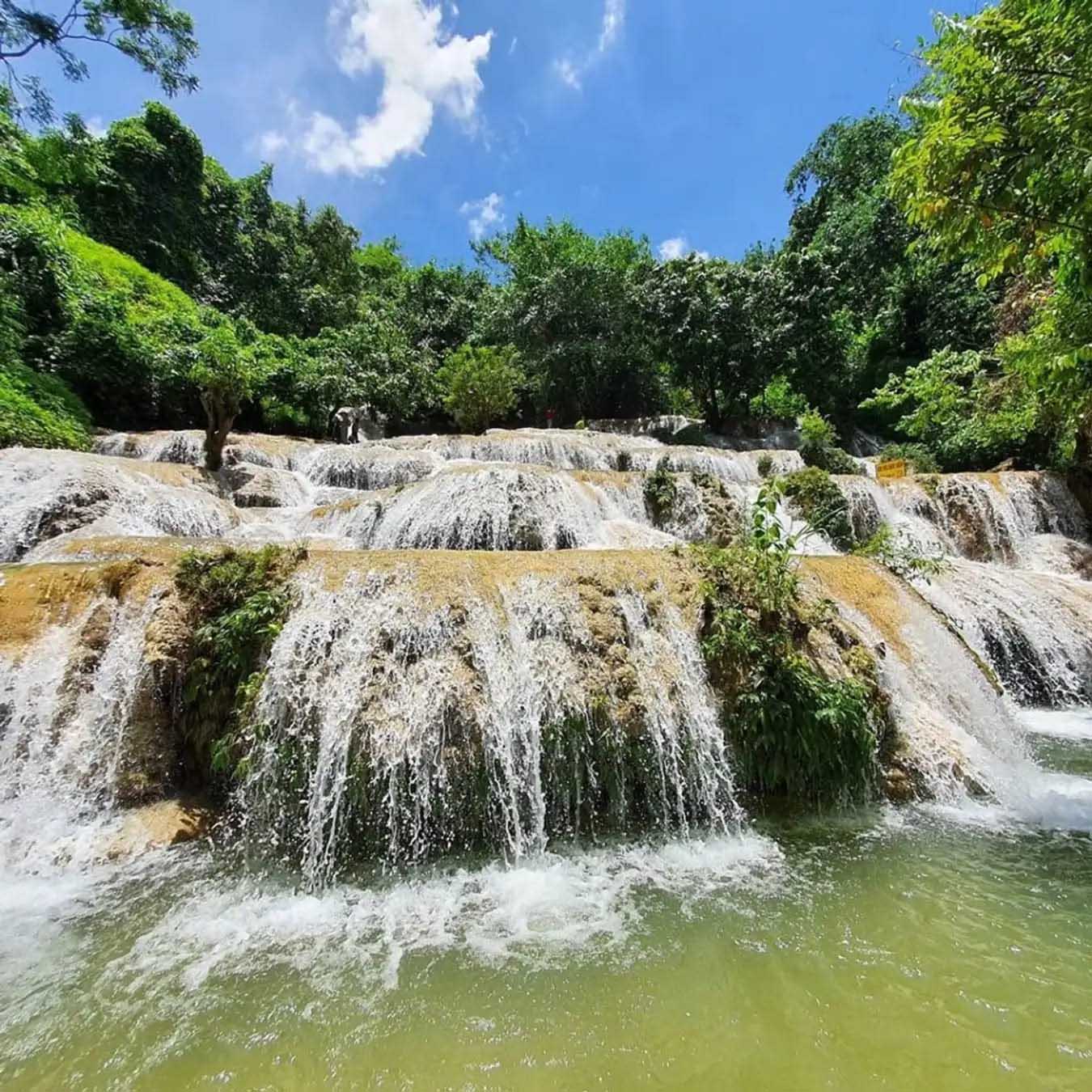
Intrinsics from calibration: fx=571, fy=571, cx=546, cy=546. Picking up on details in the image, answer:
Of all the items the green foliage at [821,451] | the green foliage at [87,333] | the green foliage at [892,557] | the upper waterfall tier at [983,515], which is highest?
the green foliage at [87,333]

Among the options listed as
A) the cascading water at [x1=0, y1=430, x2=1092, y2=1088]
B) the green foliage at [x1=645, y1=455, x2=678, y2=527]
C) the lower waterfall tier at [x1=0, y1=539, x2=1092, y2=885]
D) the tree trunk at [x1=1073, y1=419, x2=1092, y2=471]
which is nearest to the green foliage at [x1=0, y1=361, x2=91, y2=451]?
the cascading water at [x1=0, y1=430, x2=1092, y2=1088]

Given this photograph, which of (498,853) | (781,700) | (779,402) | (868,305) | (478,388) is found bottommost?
(498,853)

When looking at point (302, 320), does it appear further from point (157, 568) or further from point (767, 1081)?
point (767, 1081)

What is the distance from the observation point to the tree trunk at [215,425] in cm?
1106

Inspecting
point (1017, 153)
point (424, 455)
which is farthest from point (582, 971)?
point (424, 455)

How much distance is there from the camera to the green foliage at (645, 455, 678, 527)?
1064cm

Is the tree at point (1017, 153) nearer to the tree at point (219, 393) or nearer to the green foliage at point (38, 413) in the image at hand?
the tree at point (219, 393)

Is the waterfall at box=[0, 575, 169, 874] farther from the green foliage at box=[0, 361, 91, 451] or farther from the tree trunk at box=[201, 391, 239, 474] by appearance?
the green foliage at box=[0, 361, 91, 451]

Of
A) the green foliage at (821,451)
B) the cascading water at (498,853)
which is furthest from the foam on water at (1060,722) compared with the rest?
the green foliage at (821,451)

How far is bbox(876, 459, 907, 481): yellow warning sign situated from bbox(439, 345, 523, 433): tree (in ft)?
41.1

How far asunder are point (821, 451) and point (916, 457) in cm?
247

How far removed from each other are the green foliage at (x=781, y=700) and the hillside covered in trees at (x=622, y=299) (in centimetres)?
275

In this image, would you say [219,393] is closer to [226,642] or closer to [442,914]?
[226,642]

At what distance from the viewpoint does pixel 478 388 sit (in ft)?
68.3
